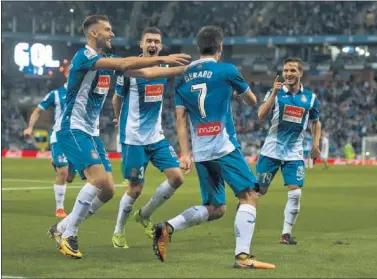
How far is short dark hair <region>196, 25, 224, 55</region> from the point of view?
913 cm

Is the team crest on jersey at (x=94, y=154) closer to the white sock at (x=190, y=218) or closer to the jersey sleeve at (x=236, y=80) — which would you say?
the white sock at (x=190, y=218)

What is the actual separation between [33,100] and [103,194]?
54.3m

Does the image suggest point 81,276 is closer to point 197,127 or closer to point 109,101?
point 197,127

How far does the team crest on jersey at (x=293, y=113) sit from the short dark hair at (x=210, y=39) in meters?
3.68

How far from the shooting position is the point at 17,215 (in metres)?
15.7

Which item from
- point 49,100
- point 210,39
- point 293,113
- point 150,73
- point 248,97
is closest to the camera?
point 210,39

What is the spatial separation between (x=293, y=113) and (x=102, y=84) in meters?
3.47

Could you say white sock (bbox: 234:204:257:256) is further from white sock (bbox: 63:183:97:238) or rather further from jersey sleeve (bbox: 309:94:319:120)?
jersey sleeve (bbox: 309:94:319:120)

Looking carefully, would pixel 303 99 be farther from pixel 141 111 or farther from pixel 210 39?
pixel 210 39

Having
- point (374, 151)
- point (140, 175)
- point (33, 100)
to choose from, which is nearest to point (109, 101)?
point (33, 100)

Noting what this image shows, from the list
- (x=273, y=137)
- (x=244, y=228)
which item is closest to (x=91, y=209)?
(x=244, y=228)

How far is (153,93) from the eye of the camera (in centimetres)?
1186

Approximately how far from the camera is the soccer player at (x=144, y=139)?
11711 mm

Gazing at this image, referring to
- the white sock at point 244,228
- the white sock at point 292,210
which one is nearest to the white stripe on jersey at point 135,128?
the white sock at point 292,210
